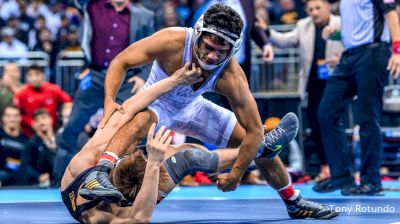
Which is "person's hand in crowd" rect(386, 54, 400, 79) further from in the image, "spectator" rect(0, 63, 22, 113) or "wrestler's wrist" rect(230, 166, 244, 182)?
"spectator" rect(0, 63, 22, 113)

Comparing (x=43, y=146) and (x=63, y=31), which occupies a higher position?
(x=63, y=31)

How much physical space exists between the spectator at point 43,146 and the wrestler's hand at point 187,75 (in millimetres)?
4132

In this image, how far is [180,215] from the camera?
20.1 feet

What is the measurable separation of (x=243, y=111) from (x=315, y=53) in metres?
3.99

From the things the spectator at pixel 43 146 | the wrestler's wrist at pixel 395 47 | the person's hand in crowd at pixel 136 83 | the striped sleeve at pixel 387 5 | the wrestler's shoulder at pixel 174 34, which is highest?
the wrestler's shoulder at pixel 174 34

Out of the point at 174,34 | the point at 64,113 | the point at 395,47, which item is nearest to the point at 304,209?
the point at 174,34

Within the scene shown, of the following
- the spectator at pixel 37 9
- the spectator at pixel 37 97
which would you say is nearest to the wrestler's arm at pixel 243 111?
the spectator at pixel 37 97

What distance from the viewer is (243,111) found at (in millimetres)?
5562

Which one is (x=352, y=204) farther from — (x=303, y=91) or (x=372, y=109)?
(x=303, y=91)

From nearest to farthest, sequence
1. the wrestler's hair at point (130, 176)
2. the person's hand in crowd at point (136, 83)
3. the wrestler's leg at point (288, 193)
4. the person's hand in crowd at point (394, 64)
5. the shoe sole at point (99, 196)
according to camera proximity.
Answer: the shoe sole at point (99, 196) < the wrestler's hair at point (130, 176) < the wrestler's leg at point (288, 193) < the person's hand in crowd at point (394, 64) < the person's hand in crowd at point (136, 83)

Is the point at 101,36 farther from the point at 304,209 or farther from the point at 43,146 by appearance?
the point at 304,209

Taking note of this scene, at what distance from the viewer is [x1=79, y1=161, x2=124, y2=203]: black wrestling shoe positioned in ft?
15.8

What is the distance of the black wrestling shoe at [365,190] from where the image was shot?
749 centimetres

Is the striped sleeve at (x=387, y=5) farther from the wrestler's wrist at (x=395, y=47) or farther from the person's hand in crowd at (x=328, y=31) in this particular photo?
the person's hand in crowd at (x=328, y=31)
